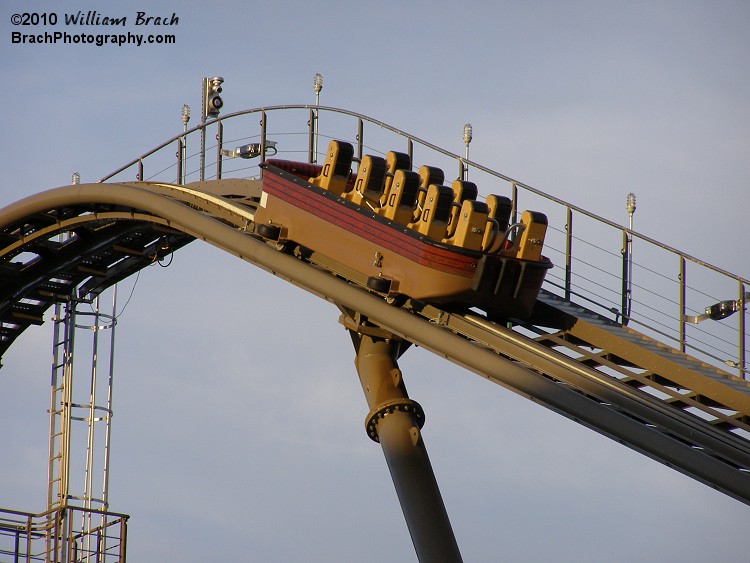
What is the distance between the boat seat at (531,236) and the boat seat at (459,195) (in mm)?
1064

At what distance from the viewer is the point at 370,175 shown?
2255 cm

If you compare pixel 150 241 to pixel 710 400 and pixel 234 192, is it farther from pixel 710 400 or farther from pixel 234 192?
pixel 710 400

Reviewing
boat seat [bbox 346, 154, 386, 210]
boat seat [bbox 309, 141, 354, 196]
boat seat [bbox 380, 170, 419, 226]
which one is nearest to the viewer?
boat seat [bbox 380, 170, 419, 226]

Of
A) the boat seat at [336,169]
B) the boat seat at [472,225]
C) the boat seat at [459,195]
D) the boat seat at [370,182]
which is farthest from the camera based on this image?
the boat seat at [336,169]

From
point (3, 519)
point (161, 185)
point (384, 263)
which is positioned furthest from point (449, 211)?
point (3, 519)

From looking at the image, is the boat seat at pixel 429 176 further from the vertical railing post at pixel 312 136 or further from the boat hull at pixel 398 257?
the vertical railing post at pixel 312 136

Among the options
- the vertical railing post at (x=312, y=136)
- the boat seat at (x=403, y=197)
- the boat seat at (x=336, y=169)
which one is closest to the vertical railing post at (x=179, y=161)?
the vertical railing post at (x=312, y=136)

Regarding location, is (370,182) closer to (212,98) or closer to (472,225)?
(472,225)

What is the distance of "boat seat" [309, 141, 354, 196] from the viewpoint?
22984 mm

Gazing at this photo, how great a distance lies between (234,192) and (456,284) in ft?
22.5

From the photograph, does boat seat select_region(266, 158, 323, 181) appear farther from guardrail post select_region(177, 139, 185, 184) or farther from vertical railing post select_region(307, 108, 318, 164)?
guardrail post select_region(177, 139, 185, 184)

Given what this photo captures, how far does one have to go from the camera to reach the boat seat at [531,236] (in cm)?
2172

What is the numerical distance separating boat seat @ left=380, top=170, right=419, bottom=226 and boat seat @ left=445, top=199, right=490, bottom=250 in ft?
3.47

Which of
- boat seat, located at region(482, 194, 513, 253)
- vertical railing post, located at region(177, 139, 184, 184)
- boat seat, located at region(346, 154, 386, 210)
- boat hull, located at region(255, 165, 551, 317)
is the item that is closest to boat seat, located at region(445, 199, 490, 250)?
boat seat, located at region(482, 194, 513, 253)
